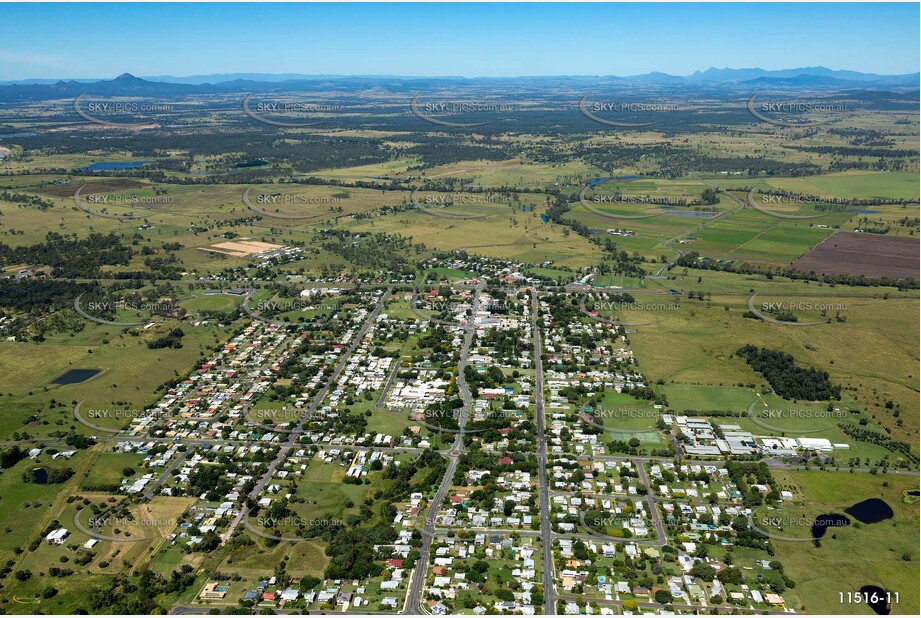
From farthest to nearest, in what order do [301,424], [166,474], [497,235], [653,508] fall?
[497,235], [301,424], [166,474], [653,508]

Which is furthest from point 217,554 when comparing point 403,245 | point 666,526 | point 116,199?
point 116,199

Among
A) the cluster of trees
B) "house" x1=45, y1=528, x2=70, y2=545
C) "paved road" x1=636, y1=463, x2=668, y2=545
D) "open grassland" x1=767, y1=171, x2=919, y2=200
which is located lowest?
"house" x1=45, y1=528, x2=70, y2=545

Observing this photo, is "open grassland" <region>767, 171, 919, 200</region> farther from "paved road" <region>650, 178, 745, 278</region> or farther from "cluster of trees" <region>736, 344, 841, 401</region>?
"cluster of trees" <region>736, 344, 841, 401</region>

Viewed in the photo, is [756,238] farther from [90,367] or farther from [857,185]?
[90,367]

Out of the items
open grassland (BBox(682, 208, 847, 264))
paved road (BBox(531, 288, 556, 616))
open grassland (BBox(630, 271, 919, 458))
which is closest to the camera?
paved road (BBox(531, 288, 556, 616))

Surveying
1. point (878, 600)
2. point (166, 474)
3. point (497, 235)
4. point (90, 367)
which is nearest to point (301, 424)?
point (166, 474)

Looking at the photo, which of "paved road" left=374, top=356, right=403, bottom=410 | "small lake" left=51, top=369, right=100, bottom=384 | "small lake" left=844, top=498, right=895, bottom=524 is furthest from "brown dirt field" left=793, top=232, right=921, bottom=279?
"small lake" left=51, top=369, right=100, bottom=384
